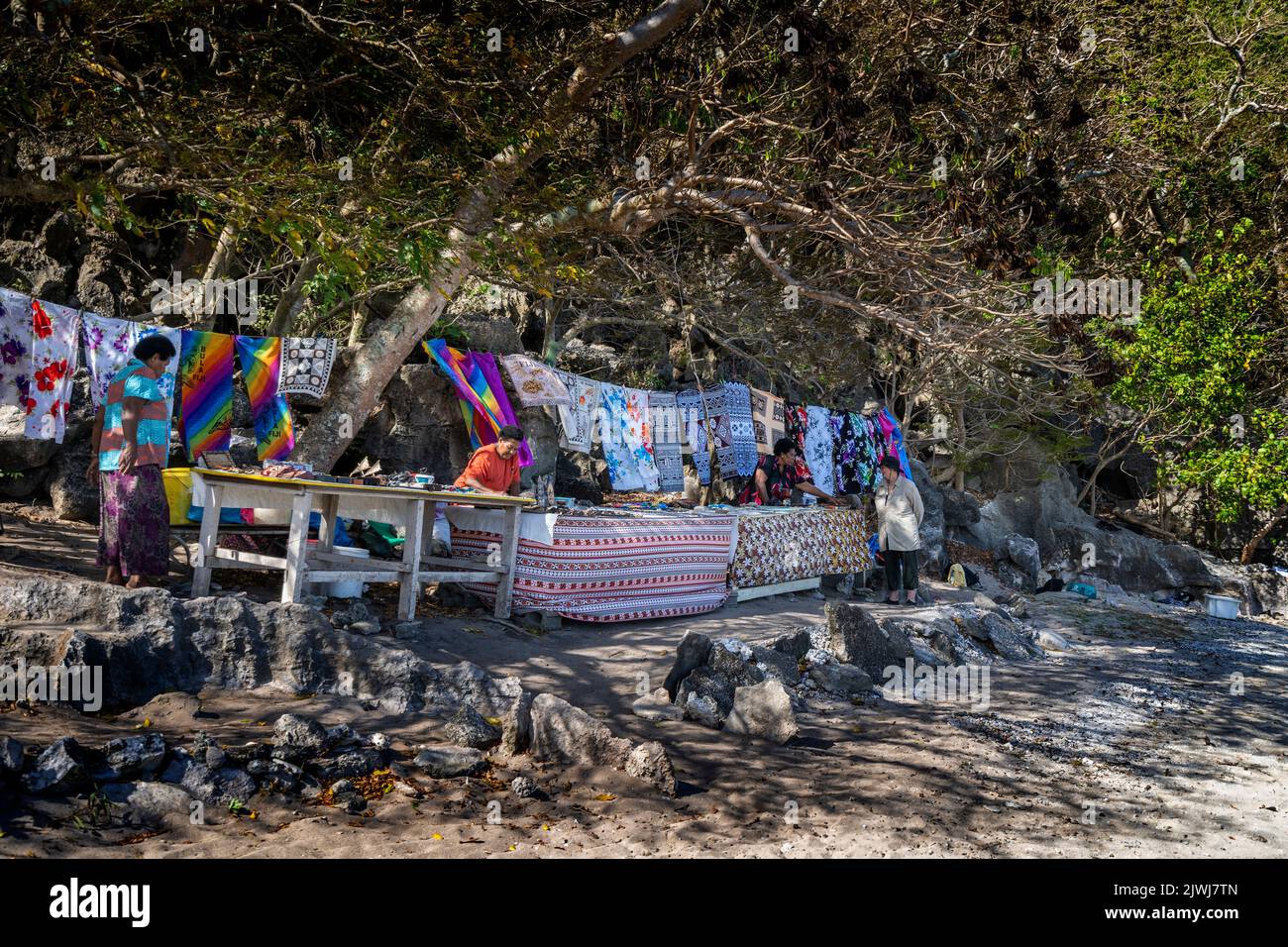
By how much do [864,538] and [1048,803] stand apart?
7113 mm

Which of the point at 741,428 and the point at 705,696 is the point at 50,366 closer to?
the point at 705,696

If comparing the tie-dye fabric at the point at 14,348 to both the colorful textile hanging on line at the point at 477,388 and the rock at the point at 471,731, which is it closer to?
the colorful textile hanging on line at the point at 477,388

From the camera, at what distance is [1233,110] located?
13.5 m

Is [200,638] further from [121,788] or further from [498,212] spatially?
[498,212]

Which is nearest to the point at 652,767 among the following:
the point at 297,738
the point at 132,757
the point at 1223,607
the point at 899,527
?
the point at 297,738

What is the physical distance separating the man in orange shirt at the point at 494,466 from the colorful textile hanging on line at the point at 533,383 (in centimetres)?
153

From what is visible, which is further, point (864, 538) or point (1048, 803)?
point (864, 538)

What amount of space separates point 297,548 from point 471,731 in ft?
6.78

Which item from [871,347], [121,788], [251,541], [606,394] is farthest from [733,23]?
[871,347]

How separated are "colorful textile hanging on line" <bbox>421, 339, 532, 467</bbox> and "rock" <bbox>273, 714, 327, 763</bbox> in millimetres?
5170

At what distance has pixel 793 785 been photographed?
434 centimetres

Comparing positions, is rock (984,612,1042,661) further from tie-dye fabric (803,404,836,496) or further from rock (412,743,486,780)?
rock (412,743,486,780)

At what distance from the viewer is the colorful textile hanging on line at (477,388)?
29.7ft
